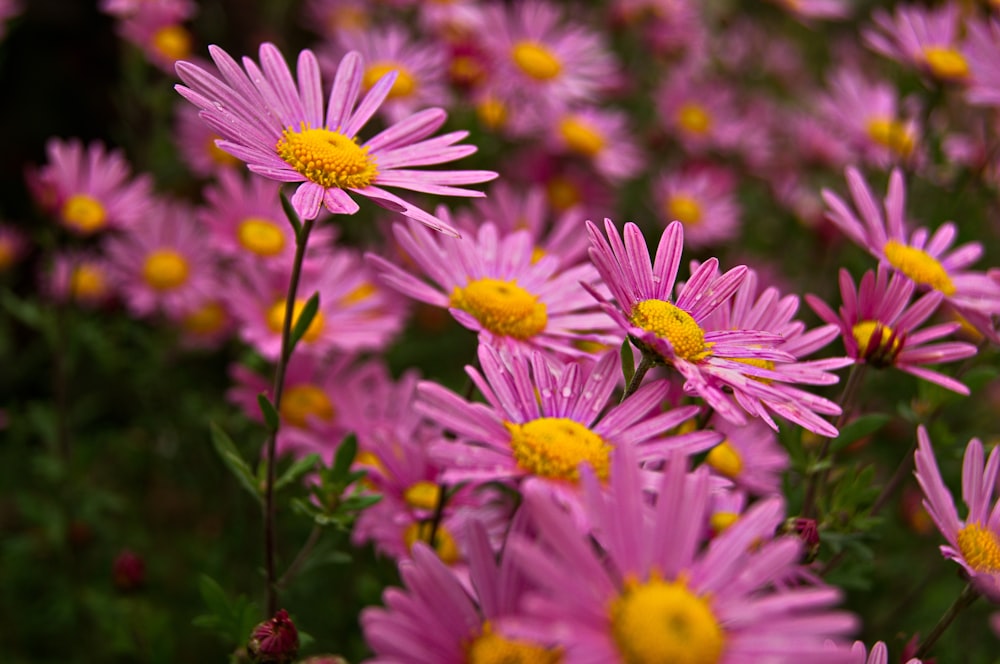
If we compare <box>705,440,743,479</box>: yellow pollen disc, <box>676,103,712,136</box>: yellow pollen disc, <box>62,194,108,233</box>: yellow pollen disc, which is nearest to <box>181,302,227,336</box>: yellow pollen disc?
<box>62,194,108,233</box>: yellow pollen disc

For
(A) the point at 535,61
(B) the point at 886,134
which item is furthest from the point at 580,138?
(B) the point at 886,134

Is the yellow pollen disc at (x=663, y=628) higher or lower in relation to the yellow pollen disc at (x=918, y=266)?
lower

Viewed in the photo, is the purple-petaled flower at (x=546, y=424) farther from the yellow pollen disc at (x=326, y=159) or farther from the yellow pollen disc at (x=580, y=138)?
the yellow pollen disc at (x=580, y=138)

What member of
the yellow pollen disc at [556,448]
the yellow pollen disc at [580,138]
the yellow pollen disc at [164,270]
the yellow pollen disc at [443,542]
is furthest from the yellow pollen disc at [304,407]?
the yellow pollen disc at [580,138]

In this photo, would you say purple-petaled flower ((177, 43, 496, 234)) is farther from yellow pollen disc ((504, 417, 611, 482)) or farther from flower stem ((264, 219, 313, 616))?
yellow pollen disc ((504, 417, 611, 482))

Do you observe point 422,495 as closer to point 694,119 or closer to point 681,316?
point 681,316

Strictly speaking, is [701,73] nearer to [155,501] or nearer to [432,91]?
[432,91]

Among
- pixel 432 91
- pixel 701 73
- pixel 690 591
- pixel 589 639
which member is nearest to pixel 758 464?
pixel 690 591
